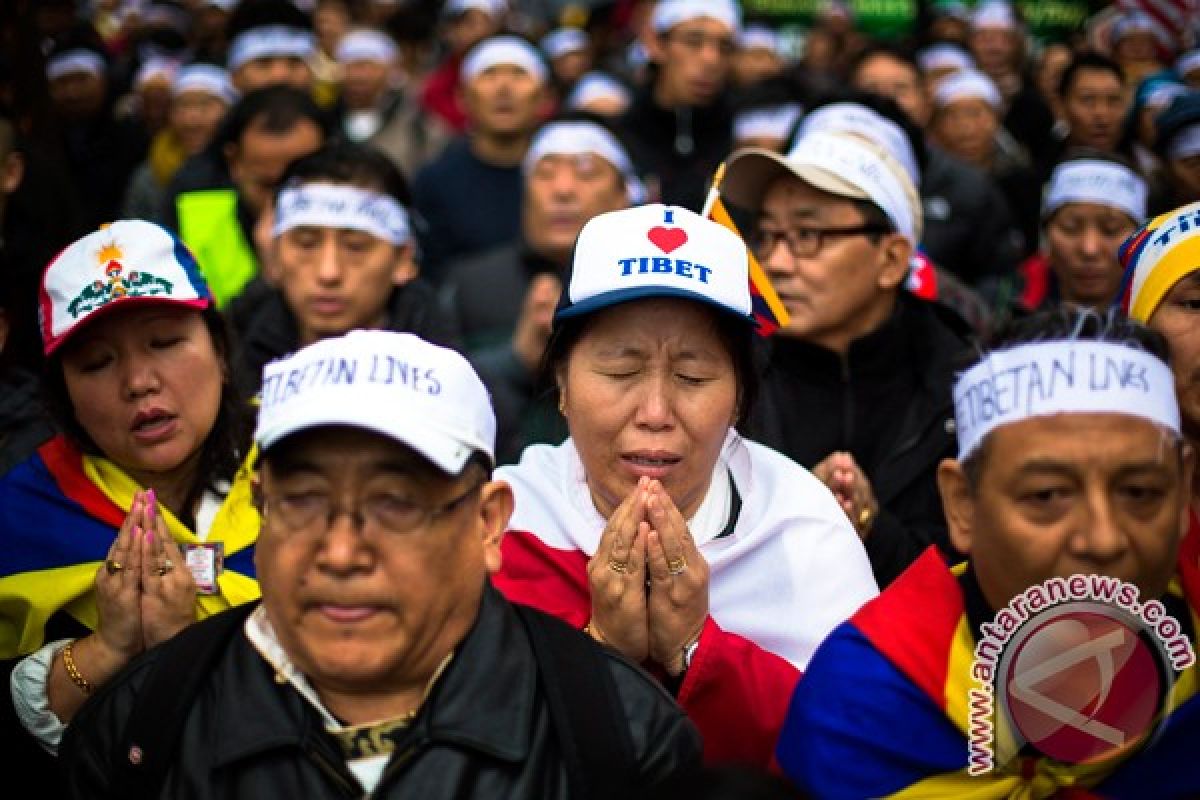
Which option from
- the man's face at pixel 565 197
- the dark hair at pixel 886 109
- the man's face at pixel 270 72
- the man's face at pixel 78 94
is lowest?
the man's face at pixel 565 197

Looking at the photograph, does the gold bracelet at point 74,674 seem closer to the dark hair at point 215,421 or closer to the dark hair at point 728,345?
the dark hair at point 215,421

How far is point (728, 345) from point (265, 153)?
4.13 meters

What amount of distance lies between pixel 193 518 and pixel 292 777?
1.45 metres

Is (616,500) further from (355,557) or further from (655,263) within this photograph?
(355,557)

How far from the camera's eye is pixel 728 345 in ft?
12.3

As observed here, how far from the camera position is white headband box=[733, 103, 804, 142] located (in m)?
8.21

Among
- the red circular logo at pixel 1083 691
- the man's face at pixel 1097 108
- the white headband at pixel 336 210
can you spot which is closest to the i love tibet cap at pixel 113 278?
the white headband at pixel 336 210

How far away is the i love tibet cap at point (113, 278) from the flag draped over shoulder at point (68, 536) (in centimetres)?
33

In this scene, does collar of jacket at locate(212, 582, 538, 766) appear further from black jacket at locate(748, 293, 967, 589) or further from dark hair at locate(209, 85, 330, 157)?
dark hair at locate(209, 85, 330, 157)

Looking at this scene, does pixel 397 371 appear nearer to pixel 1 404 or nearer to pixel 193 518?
pixel 193 518

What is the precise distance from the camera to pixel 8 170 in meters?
6.77

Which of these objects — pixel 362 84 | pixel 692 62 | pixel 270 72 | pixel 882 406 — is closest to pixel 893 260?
pixel 882 406

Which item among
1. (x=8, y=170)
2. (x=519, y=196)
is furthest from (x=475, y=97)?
(x=8, y=170)

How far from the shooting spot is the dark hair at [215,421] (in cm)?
407
